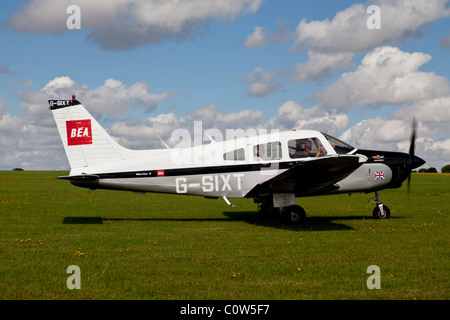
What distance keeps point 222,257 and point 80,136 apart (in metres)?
6.62

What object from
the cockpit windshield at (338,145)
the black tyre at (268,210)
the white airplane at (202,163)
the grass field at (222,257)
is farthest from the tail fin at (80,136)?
the cockpit windshield at (338,145)

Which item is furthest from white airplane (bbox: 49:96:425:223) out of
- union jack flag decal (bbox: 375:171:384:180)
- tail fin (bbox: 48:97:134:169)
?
union jack flag decal (bbox: 375:171:384:180)

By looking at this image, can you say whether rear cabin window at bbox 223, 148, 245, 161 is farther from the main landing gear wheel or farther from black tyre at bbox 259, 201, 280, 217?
black tyre at bbox 259, 201, 280, 217

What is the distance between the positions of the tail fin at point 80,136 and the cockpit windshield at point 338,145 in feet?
21.5

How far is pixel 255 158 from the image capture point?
12.6 metres

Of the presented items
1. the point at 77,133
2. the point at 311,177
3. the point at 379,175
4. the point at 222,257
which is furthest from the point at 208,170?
the point at 379,175

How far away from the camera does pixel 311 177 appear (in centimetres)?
1201

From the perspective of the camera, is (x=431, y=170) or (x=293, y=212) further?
(x=431, y=170)

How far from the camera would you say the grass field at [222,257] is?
5875 mm

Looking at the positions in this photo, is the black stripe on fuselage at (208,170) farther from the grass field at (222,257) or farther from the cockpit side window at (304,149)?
the grass field at (222,257)
